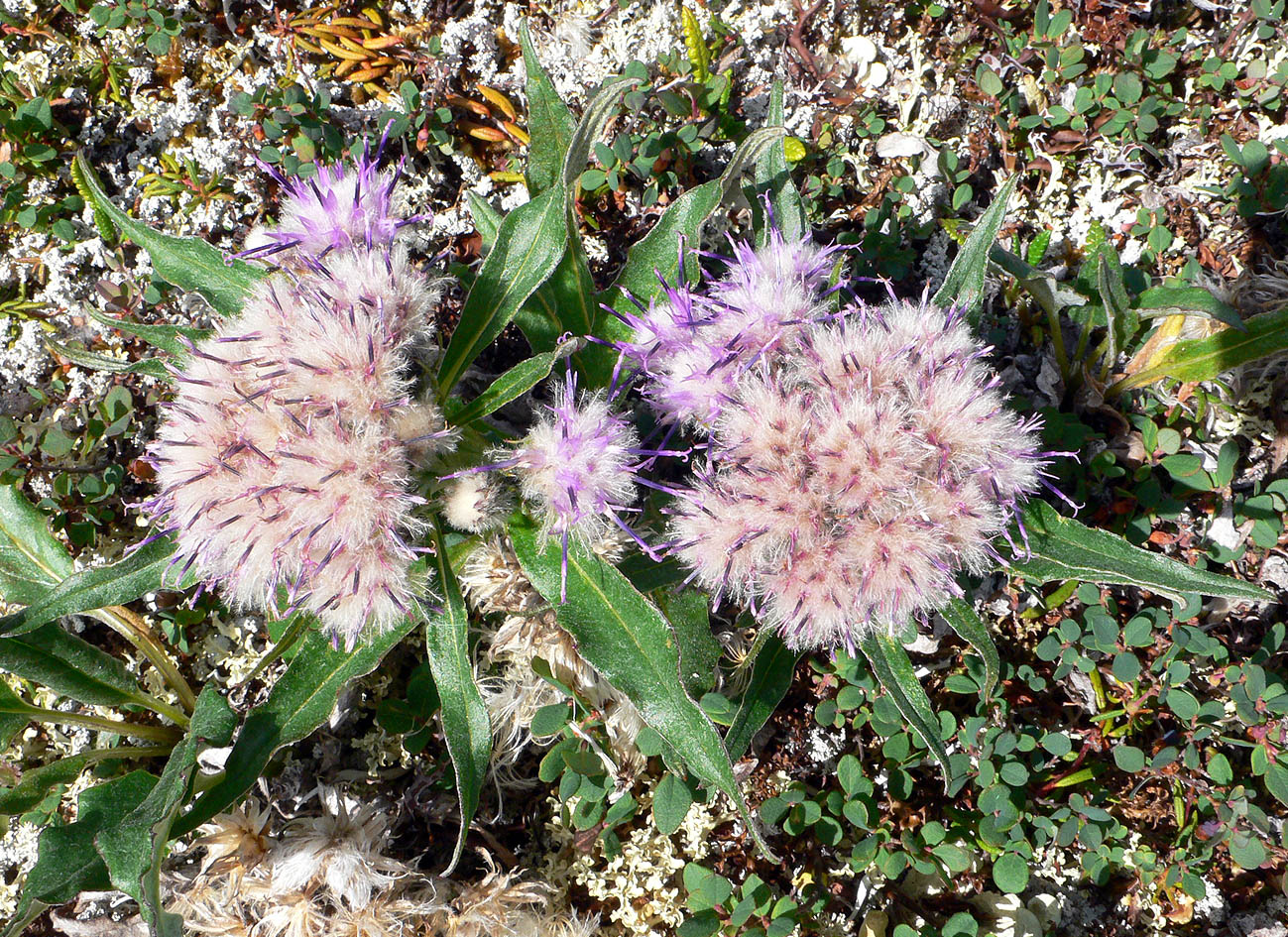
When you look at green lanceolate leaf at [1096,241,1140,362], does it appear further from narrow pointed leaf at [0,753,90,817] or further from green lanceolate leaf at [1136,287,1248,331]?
narrow pointed leaf at [0,753,90,817]

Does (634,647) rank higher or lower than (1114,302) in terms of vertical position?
lower

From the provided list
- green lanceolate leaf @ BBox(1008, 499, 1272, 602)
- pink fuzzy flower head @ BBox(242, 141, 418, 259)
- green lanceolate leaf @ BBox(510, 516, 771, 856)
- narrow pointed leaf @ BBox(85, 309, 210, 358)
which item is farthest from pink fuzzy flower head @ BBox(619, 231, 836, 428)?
narrow pointed leaf @ BBox(85, 309, 210, 358)

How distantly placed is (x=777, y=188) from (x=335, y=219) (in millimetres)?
1513

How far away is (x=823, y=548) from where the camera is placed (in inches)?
92.0

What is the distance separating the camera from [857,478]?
2281 mm

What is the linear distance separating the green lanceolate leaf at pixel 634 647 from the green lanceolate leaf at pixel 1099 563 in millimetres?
1138

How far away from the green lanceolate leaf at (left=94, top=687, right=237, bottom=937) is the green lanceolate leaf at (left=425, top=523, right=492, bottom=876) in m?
0.63

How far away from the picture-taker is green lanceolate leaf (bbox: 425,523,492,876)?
2.58 m

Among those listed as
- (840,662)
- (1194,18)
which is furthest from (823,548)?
(1194,18)

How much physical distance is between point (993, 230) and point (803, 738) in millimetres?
2011

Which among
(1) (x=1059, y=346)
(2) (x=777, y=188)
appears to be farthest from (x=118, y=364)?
(1) (x=1059, y=346)

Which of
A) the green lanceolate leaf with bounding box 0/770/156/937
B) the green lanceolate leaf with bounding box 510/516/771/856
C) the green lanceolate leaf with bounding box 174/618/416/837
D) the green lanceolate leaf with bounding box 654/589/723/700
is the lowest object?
the green lanceolate leaf with bounding box 0/770/156/937

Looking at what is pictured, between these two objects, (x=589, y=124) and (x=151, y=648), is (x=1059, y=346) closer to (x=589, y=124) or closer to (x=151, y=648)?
(x=589, y=124)

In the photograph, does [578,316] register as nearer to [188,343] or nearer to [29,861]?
[188,343]
